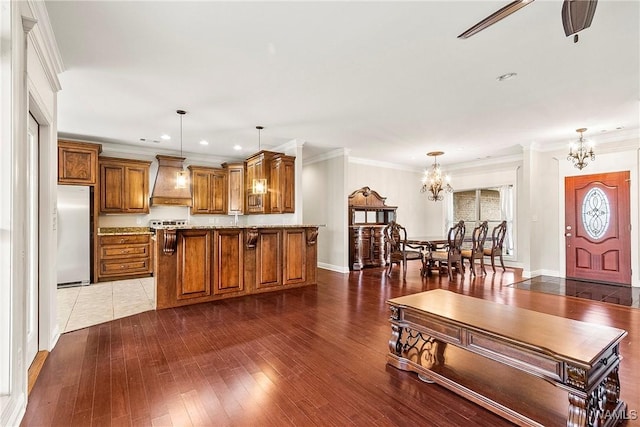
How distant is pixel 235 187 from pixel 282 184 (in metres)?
1.89

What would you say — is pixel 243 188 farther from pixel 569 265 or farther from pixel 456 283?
pixel 569 265

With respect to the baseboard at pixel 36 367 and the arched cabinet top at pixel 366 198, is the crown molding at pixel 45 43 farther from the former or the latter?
the arched cabinet top at pixel 366 198

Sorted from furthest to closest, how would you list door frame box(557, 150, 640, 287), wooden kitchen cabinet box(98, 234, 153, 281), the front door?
1. wooden kitchen cabinet box(98, 234, 153, 281)
2. the front door
3. door frame box(557, 150, 640, 287)

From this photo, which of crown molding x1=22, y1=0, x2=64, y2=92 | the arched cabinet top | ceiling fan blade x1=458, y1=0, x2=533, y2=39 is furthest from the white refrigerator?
ceiling fan blade x1=458, y1=0, x2=533, y2=39

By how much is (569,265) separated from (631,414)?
5.35m

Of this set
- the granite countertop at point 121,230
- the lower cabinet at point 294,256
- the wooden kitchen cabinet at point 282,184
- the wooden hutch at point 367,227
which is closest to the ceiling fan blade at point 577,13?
the lower cabinet at point 294,256

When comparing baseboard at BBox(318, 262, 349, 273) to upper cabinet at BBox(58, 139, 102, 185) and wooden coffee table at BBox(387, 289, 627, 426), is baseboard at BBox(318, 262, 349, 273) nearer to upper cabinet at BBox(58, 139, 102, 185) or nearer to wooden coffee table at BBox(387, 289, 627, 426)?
wooden coffee table at BBox(387, 289, 627, 426)

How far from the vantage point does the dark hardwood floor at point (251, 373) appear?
1.81m

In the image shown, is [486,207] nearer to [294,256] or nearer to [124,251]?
[294,256]

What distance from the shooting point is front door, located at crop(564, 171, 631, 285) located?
550cm

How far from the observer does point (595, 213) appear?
5855 millimetres

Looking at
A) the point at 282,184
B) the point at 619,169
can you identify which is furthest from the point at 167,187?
the point at 619,169

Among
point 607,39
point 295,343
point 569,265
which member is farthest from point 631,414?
point 569,265

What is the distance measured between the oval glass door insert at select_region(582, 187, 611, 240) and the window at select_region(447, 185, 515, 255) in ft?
5.64
